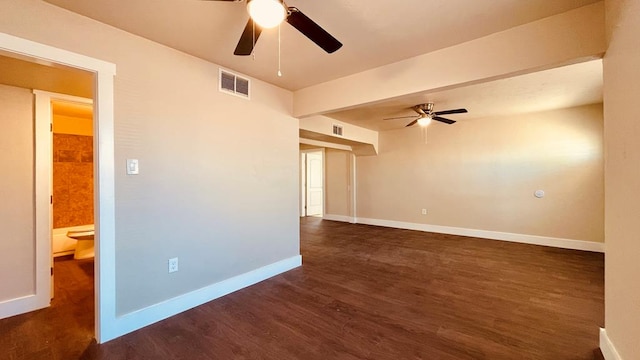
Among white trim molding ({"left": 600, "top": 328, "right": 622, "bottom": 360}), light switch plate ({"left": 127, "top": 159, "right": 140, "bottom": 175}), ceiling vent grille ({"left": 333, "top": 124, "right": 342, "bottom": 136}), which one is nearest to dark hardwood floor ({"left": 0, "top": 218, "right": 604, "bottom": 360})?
white trim molding ({"left": 600, "top": 328, "right": 622, "bottom": 360})

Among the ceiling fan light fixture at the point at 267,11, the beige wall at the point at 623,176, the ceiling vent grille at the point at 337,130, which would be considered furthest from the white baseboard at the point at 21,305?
the beige wall at the point at 623,176

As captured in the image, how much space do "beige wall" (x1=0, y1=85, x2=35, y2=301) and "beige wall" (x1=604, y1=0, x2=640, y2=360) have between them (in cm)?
462

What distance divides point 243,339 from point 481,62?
119 inches

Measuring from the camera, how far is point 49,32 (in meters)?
1.72

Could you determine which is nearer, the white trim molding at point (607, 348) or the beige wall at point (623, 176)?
the beige wall at point (623, 176)

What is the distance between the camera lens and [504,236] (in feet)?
16.6

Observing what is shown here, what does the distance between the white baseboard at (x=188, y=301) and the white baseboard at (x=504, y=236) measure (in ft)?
12.6

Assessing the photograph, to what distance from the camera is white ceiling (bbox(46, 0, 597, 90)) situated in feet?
5.66

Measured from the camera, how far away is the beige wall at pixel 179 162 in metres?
1.99

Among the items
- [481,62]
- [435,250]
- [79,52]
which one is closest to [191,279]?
[79,52]

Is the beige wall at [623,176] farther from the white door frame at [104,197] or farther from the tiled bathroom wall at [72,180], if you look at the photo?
the tiled bathroom wall at [72,180]

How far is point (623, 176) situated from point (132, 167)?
132 inches

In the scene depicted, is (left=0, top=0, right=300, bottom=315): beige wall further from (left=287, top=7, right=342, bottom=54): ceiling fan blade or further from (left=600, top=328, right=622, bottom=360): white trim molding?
(left=600, top=328, right=622, bottom=360): white trim molding

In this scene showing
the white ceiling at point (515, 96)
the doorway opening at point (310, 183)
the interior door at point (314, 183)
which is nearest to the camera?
the white ceiling at point (515, 96)
